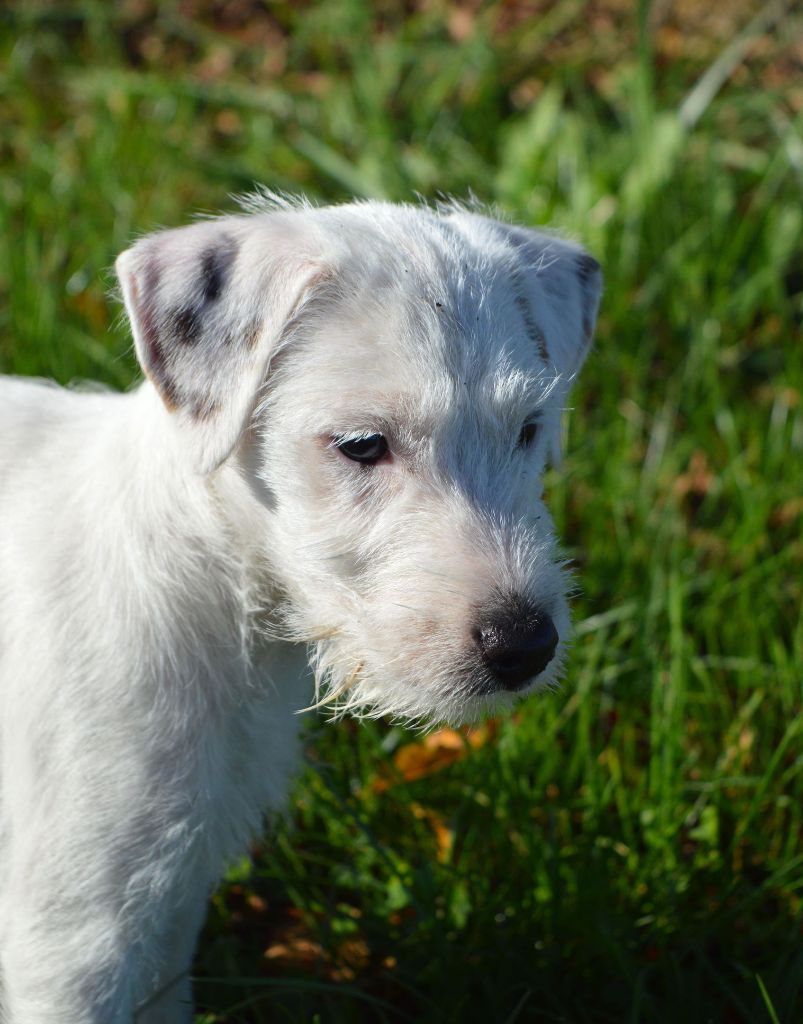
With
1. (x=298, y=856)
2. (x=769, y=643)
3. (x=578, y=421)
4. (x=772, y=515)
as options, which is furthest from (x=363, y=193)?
(x=298, y=856)

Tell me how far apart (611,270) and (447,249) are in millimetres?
2601

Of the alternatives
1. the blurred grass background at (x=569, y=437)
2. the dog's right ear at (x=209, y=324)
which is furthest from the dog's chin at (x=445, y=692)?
the blurred grass background at (x=569, y=437)

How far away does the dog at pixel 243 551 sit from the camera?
89.7 inches

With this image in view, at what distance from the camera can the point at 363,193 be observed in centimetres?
525

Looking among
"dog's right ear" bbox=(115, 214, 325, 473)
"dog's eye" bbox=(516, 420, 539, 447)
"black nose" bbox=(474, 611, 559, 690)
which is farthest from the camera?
"dog's eye" bbox=(516, 420, 539, 447)

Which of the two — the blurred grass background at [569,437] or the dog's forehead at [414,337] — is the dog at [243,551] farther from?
the blurred grass background at [569,437]

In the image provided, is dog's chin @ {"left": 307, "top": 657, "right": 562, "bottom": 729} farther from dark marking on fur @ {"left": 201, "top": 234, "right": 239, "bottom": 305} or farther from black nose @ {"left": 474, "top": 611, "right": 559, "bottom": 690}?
dark marking on fur @ {"left": 201, "top": 234, "right": 239, "bottom": 305}

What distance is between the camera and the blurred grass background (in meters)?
2.99

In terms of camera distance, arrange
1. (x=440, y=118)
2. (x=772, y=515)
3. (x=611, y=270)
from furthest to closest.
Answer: (x=440, y=118) → (x=611, y=270) → (x=772, y=515)

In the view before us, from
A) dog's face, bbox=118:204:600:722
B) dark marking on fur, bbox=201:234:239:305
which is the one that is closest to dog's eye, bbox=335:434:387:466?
dog's face, bbox=118:204:600:722

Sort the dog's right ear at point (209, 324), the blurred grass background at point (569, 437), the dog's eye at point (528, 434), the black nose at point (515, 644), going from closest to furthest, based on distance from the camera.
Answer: the black nose at point (515, 644), the dog's right ear at point (209, 324), the dog's eye at point (528, 434), the blurred grass background at point (569, 437)

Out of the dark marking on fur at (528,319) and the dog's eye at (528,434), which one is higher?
the dark marking on fur at (528,319)

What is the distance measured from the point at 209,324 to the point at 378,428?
398mm

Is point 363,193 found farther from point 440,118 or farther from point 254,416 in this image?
point 254,416
